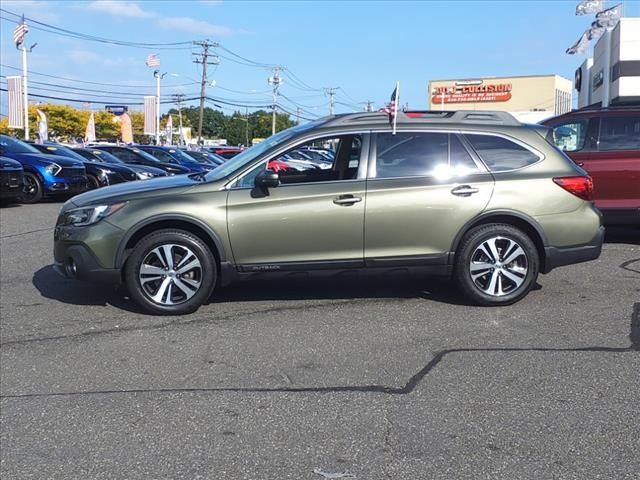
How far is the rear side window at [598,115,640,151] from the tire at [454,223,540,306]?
3.58m

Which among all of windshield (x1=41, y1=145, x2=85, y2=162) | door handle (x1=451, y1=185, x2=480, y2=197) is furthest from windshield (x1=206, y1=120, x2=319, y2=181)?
windshield (x1=41, y1=145, x2=85, y2=162)

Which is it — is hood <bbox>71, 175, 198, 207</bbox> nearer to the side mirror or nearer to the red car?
the side mirror

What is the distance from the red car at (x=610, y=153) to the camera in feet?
28.7

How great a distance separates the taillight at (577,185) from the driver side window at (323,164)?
192cm

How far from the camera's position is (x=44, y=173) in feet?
51.8

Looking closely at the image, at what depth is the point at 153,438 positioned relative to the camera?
3.78 m

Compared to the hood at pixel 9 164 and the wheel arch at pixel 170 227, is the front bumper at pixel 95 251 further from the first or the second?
the hood at pixel 9 164

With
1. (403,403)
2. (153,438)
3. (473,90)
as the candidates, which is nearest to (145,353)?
(153,438)

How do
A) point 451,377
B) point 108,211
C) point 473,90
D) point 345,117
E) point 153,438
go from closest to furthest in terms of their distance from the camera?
point 153,438 < point 451,377 < point 108,211 < point 345,117 < point 473,90

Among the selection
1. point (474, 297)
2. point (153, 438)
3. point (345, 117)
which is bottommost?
point (153, 438)

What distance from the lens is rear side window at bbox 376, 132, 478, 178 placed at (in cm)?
620

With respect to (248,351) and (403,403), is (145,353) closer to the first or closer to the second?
(248,351)

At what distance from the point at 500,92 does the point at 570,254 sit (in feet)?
305

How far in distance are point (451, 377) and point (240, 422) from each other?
151 centimetres
